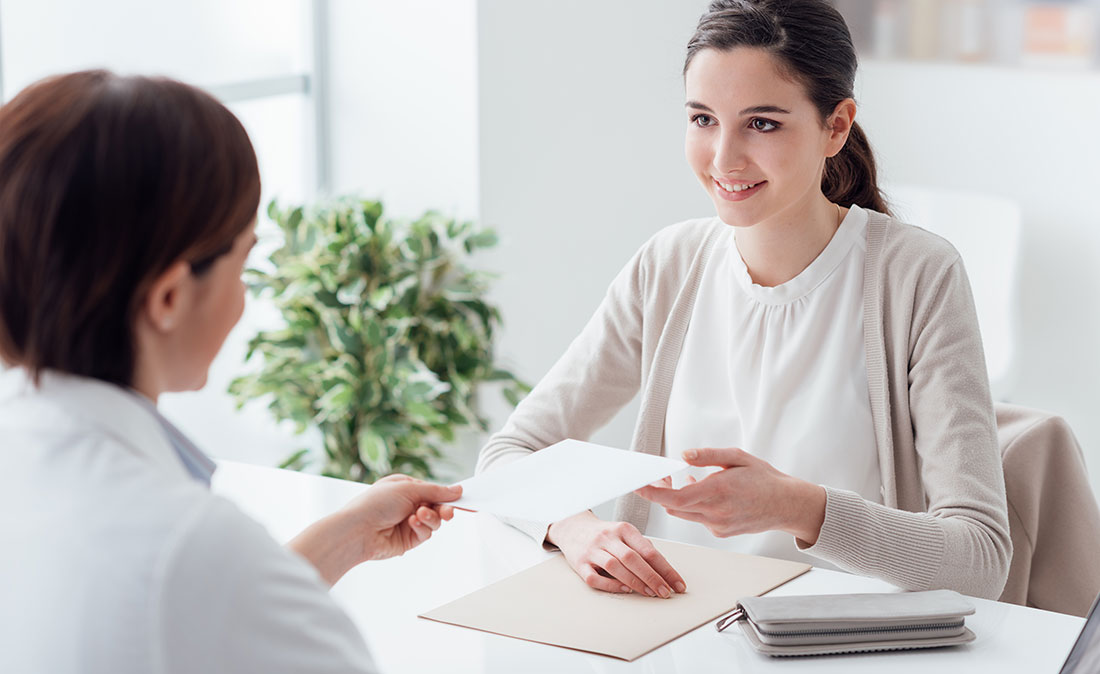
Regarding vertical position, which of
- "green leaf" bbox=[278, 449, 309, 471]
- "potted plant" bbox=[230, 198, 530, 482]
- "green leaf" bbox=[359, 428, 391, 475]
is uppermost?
"potted plant" bbox=[230, 198, 530, 482]

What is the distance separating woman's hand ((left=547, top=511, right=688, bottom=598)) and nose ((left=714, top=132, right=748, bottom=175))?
0.52 m

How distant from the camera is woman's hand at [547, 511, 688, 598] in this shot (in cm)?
142

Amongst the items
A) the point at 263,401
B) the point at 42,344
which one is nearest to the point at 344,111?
the point at 263,401

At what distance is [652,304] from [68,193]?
3.90 feet

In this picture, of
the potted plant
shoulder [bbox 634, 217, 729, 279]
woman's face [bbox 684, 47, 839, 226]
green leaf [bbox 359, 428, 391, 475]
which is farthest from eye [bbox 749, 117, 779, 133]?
green leaf [bbox 359, 428, 391, 475]

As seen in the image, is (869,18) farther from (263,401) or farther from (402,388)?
(263,401)

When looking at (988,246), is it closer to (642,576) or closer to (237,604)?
(642,576)

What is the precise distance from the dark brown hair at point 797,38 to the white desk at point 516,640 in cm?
68

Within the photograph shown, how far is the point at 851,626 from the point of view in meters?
1.27

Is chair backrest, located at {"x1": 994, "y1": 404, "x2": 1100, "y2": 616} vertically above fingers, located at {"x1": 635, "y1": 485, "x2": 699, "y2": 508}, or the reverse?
fingers, located at {"x1": 635, "y1": 485, "x2": 699, "y2": 508}

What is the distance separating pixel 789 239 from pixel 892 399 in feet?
0.92

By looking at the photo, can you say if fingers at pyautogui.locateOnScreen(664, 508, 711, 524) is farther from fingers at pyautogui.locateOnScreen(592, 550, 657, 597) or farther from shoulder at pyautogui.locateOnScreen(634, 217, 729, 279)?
shoulder at pyautogui.locateOnScreen(634, 217, 729, 279)

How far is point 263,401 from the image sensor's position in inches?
136

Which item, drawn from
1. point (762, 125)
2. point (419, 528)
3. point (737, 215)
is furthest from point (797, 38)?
point (419, 528)
